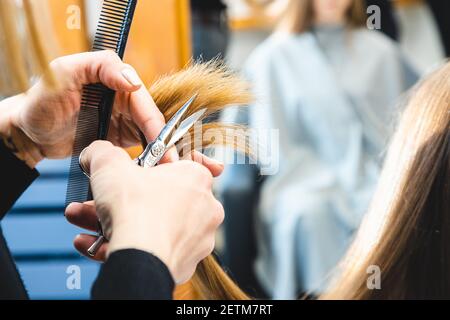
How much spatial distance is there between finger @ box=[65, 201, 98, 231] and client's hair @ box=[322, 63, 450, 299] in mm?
369

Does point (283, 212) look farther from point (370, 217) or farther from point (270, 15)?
point (370, 217)

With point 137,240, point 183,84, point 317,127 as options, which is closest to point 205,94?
point 183,84

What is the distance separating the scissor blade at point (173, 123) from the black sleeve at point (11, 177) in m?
0.17

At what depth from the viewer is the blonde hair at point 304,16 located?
1968mm

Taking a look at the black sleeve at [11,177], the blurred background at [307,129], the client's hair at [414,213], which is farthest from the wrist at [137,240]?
the blurred background at [307,129]

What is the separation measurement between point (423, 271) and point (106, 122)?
1.41 feet

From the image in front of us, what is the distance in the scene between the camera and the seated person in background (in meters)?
1.91

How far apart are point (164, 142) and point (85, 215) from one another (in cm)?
10

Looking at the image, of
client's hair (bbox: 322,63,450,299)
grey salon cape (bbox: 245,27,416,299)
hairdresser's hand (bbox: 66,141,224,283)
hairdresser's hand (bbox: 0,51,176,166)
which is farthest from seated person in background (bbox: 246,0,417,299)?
hairdresser's hand (bbox: 66,141,224,283)

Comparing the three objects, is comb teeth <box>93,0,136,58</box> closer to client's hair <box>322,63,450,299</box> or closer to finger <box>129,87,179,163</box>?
finger <box>129,87,179,163</box>

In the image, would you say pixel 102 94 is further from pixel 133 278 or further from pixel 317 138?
pixel 317 138

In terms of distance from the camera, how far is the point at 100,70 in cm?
62

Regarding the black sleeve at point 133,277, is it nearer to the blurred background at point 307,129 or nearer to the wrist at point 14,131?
the wrist at point 14,131

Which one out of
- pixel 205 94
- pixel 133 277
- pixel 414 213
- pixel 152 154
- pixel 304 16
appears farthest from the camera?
pixel 304 16
